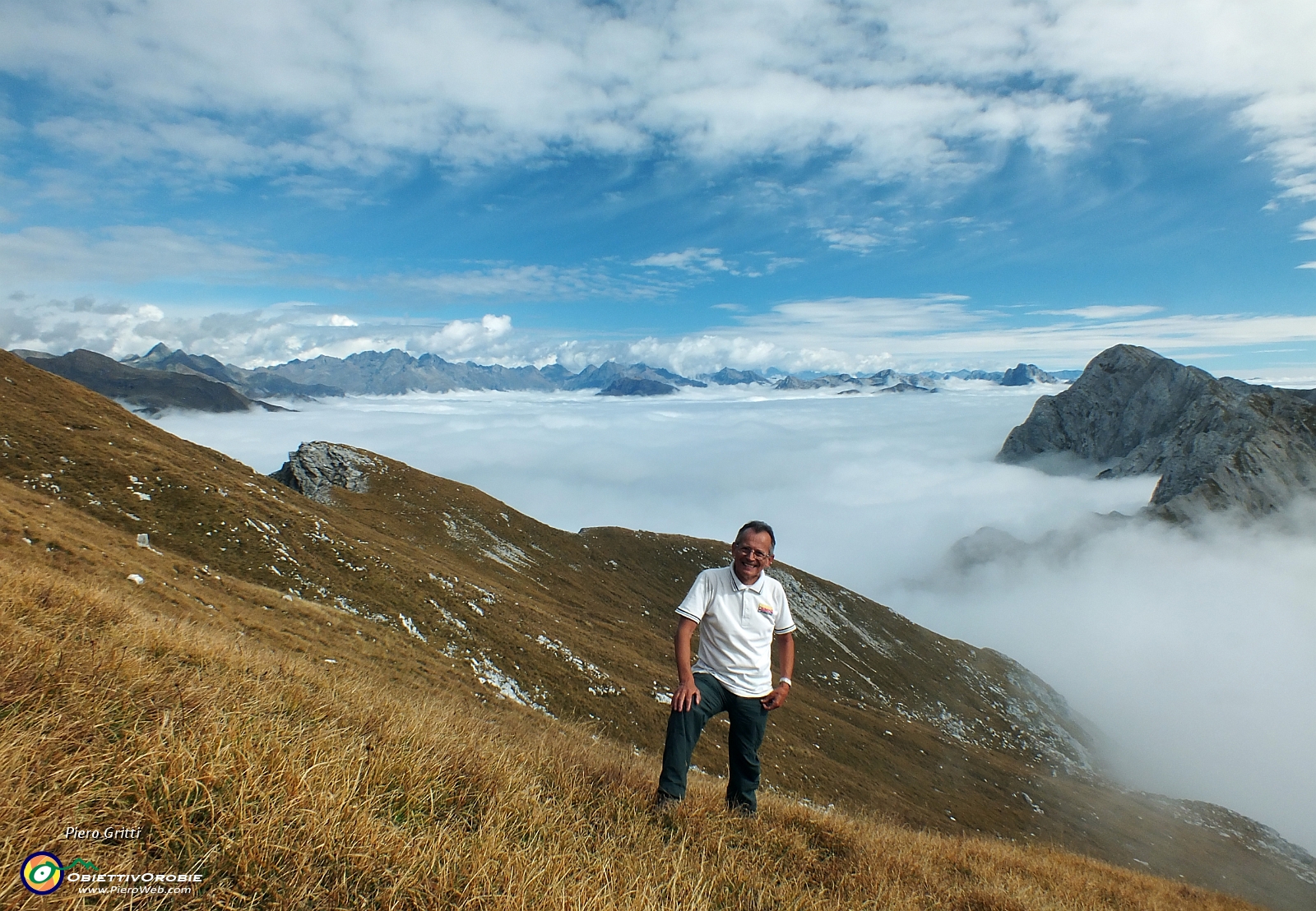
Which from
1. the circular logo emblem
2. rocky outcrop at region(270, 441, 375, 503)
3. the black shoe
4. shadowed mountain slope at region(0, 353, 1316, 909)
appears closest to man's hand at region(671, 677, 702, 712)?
the black shoe

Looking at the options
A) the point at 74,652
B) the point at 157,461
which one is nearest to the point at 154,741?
the point at 74,652

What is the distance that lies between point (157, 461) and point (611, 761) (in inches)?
1620

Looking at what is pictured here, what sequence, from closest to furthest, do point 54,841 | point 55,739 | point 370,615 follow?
point 54,841 < point 55,739 < point 370,615

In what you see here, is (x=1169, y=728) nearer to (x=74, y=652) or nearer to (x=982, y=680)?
(x=982, y=680)

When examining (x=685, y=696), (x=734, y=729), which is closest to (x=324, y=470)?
(x=734, y=729)

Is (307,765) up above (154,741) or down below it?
below

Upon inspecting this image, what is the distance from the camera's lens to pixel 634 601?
235 ft

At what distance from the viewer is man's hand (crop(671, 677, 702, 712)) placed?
6.69m

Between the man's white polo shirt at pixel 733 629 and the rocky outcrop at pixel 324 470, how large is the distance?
66.6 meters

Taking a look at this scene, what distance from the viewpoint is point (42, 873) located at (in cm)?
302

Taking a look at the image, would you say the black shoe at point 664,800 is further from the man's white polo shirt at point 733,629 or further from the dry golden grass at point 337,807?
the man's white polo shirt at point 733,629

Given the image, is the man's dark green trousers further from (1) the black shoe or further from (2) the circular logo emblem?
(2) the circular logo emblem

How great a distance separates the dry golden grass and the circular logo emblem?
69 mm

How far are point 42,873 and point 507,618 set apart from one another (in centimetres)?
3697
